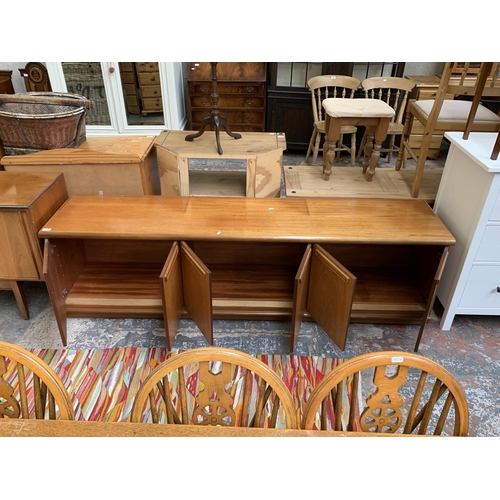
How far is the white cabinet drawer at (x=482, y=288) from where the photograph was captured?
2.02 meters

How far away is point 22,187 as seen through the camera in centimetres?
204

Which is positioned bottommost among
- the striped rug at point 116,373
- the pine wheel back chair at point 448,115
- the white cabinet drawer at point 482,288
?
the striped rug at point 116,373

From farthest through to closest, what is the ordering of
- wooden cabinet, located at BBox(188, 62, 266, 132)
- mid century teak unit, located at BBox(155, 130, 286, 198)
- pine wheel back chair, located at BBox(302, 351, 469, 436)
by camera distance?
wooden cabinet, located at BBox(188, 62, 266, 132) → mid century teak unit, located at BBox(155, 130, 286, 198) → pine wheel back chair, located at BBox(302, 351, 469, 436)

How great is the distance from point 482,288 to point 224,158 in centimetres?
157

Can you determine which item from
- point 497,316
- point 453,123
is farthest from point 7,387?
point 453,123

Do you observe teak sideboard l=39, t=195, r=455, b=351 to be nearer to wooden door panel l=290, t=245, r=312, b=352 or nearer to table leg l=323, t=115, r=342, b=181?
wooden door panel l=290, t=245, r=312, b=352

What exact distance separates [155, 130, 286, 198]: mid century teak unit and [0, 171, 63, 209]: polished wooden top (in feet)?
2.14

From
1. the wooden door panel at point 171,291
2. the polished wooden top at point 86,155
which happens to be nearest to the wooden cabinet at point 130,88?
the polished wooden top at point 86,155

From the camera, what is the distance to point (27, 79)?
4289mm

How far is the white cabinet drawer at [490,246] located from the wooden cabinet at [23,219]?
7.05ft

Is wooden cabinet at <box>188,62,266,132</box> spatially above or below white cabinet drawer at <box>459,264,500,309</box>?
above

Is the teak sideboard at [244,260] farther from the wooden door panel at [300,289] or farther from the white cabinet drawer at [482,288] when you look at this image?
the white cabinet drawer at [482,288]

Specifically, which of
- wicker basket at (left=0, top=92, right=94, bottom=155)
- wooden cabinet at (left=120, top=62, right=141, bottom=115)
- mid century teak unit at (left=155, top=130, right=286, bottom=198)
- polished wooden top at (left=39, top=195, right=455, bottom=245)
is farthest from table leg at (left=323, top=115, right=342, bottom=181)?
wooden cabinet at (left=120, top=62, right=141, bottom=115)

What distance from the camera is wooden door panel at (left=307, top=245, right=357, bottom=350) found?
1.78m
